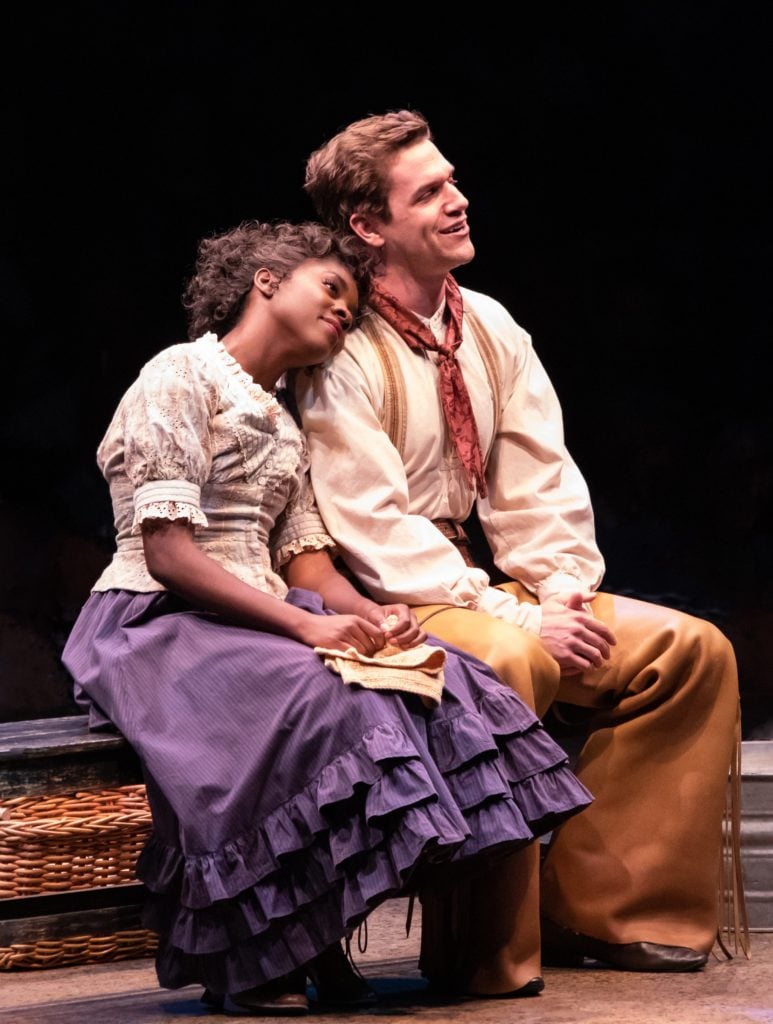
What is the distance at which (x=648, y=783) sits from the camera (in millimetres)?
3324

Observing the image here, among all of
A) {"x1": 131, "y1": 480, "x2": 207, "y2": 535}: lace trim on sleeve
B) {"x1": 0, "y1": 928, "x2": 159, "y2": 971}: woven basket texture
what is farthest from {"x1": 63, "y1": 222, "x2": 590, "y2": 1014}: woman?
{"x1": 0, "y1": 928, "x2": 159, "y2": 971}: woven basket texture

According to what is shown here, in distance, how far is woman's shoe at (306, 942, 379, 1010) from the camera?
117 inches

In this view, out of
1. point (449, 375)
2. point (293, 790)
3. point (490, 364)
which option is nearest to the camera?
point (293, 790)

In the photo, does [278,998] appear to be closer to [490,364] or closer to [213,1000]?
[213,1000]

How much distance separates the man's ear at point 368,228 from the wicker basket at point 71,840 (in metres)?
1.13

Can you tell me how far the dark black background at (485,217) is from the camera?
4648 millimetres

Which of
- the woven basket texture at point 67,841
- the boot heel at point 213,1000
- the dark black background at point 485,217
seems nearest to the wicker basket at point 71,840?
the woven basket texture at point 67,841

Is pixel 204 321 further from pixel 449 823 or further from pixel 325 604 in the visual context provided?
pixel 449 823

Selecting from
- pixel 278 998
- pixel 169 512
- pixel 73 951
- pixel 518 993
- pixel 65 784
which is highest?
pixel 169 512

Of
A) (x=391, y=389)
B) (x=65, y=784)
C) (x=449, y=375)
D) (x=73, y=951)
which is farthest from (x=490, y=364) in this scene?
(x=73, y=951)

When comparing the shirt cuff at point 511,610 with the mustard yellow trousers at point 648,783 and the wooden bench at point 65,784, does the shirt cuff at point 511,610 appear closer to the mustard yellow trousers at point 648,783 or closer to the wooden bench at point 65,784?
the mustard yellow trousers at point 648,783

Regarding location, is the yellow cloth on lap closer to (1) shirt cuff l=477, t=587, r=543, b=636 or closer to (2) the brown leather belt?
(1) shirt cuff l=477, t=587, r=543, b=636

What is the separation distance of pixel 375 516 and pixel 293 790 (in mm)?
636

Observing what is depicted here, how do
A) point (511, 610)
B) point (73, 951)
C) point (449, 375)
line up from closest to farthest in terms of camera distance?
point (511, 610)
point (449, 375)
point (73, 951)
